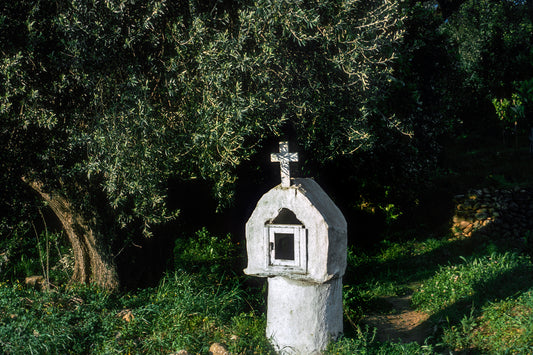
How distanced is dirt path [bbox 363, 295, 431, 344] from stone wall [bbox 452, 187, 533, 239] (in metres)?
4.66

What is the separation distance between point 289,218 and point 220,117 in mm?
1726

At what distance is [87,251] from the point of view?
804 cm

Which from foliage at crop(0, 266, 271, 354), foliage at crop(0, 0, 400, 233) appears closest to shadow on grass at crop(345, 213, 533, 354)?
foliage at crop(0, 266, 271, 354)

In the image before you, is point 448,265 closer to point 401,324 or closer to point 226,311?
point 401,324

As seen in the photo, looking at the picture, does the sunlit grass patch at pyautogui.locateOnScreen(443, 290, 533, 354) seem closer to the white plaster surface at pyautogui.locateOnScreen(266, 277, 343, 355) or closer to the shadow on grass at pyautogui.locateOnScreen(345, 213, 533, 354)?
the shadow on grass at pyautogui.locateOnScreen(345, 213, 533, 354)

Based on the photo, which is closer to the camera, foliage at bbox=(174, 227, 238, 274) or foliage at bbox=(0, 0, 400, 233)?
foliage at bbox=(0, 0, 400, 233)

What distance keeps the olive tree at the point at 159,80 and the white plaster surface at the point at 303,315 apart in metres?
1.63

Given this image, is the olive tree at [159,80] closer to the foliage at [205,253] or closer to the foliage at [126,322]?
the foliage at [126,322]

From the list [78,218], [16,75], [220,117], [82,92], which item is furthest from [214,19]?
[78,218]

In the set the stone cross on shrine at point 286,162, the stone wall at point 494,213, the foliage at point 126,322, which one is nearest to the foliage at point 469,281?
the foliage at point 126,322

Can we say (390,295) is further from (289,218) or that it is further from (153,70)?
(153,70)

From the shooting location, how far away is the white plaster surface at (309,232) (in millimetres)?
5711

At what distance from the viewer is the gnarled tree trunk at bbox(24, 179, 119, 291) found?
303 inches

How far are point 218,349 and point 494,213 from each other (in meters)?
9.47
